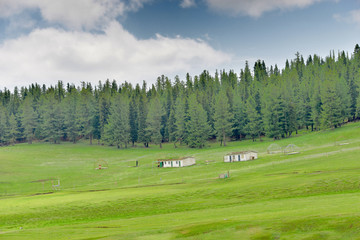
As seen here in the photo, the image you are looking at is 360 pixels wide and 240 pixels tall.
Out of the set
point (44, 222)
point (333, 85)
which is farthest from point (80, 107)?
point (44, 222)

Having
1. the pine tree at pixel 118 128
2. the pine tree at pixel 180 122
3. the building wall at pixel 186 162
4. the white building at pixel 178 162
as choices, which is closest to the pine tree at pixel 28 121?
the pine tree at pixel 118 128

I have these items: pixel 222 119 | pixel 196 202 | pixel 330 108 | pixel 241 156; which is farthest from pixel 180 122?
pixel 196 202

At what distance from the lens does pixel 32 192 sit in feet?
195

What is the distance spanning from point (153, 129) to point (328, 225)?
111279 mm

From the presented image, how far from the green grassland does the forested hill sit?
25211 mm

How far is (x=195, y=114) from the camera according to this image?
396ft

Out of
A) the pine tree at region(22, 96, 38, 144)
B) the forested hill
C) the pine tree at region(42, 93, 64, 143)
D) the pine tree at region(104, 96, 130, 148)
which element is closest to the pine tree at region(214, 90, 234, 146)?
the forested hill

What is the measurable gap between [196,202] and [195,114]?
85981mm

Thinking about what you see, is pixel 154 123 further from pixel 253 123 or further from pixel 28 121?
pixel 28 121

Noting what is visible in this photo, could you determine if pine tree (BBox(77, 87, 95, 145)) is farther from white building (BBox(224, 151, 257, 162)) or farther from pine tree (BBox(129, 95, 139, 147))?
white building (BBox(224, 151, 257, 162))

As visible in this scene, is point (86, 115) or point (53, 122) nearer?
point (53, 122)

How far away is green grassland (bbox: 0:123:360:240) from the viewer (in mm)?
18781

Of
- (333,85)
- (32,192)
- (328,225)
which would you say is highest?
(333,85)

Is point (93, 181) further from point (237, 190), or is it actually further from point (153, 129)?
point (153, 129)
